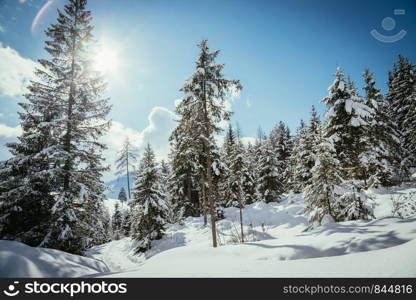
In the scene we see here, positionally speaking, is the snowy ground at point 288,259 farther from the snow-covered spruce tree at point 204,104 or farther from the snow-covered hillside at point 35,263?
the snow-covered spruce tree at point 204,104

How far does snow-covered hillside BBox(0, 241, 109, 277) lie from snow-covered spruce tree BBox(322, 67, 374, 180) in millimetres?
14984

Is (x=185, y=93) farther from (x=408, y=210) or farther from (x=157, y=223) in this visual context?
(x=157, y=223)

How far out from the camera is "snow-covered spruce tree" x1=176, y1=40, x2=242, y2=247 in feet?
39.2

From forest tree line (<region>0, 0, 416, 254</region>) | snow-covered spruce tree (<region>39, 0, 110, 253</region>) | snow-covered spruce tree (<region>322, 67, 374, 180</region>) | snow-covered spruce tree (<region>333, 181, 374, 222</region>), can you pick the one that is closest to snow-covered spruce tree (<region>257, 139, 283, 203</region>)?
forest tree line (<region>0, 0, 416, 254</region>)

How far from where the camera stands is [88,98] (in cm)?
1186

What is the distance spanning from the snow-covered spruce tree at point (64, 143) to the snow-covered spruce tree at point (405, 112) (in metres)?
31.7

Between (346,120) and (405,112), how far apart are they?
26343mm

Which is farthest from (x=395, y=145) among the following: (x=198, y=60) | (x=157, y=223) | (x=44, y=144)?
(x=44, y=144)

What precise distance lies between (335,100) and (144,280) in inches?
594

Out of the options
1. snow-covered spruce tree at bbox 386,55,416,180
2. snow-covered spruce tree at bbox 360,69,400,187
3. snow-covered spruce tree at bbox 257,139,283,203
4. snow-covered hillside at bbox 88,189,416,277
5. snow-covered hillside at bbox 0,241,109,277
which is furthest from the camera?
snow-covered spruce tree at bbox 257,139,283,203

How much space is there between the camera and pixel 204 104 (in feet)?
40.3

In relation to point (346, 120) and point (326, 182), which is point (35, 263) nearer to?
point (326, 182)

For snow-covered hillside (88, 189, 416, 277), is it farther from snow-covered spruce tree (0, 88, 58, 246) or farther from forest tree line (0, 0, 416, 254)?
snow-covered spruce tree (0, 88, 58, 246)

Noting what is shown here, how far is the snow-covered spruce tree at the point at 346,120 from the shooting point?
11.8 m
